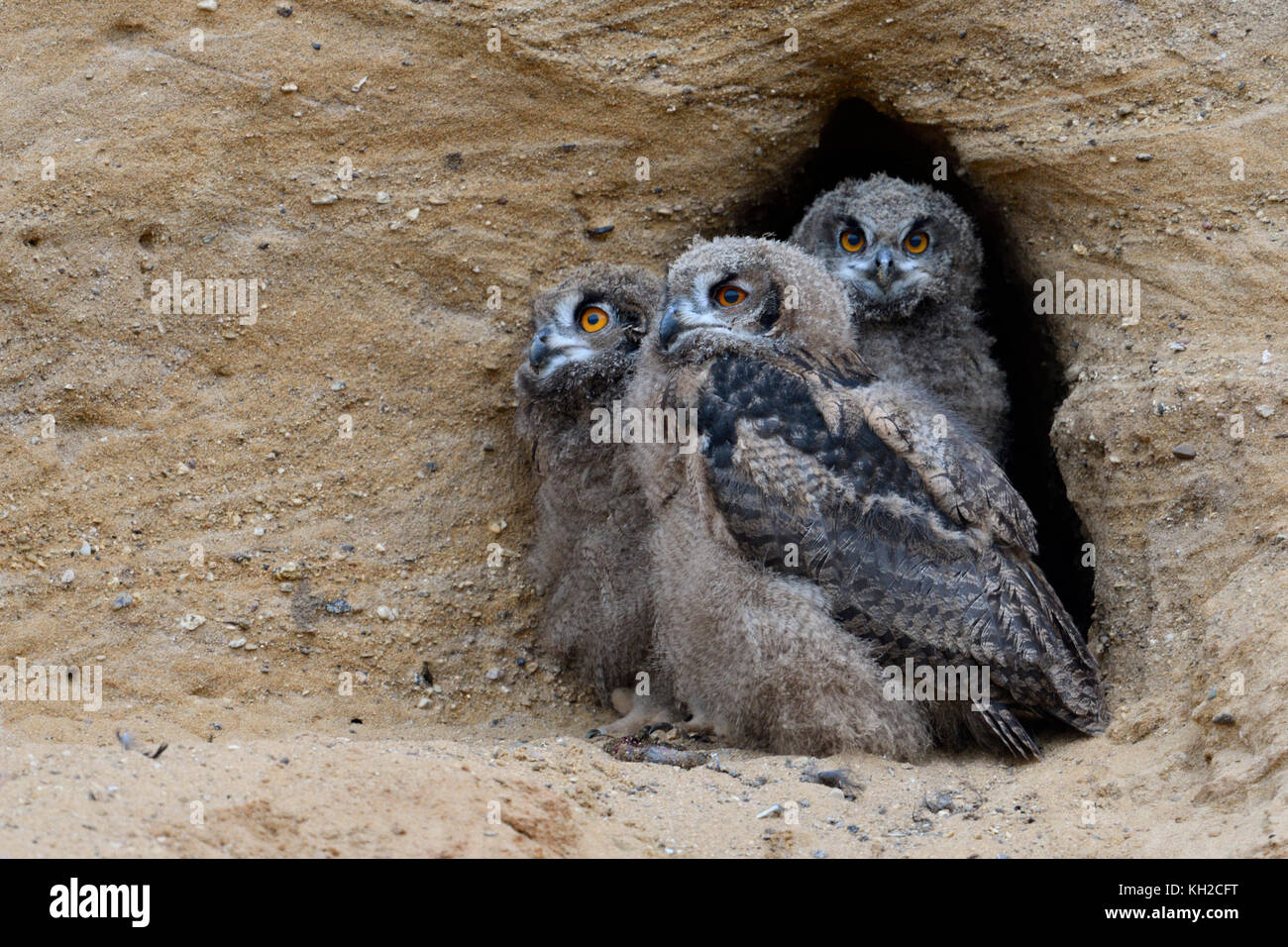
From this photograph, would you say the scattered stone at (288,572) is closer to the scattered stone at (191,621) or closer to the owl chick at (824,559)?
the scattered stone at (191,621)

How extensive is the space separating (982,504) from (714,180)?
2245 mm

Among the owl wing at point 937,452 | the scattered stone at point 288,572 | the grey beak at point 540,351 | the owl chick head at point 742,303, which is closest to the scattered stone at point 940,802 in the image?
the owl wing at point 937,452

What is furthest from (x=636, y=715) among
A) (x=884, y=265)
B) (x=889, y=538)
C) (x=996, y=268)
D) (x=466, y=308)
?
(x=996, y=268)

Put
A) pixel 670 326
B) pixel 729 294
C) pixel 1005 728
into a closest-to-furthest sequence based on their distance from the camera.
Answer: pixel 1005 728
pixel 670 326
pixel 729 294

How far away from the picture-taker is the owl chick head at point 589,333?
5.78 m

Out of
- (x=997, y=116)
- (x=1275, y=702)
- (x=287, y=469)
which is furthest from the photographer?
(x=997, y=116)

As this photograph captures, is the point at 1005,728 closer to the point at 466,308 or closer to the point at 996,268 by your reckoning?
the point at 996,268

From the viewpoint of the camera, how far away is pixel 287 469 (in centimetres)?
569

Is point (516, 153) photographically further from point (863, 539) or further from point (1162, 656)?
point (1162, 656)

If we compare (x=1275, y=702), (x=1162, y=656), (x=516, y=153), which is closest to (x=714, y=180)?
(x=516, y=153)

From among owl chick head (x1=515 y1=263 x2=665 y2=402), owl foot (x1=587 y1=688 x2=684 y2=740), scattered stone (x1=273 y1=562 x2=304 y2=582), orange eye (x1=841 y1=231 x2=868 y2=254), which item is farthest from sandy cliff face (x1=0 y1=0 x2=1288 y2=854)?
orange eye (x1=841 y1=231 x2=868 y2=254)

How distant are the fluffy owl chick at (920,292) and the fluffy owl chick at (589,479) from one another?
1182 mm

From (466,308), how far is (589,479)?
3.44 ft

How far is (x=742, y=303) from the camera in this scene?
540 centimetres
